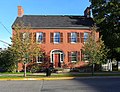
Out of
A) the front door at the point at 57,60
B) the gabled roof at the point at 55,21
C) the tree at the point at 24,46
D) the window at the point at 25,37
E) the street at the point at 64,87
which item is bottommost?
the street at the point at 64,87

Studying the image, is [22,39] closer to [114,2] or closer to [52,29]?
[52,29]

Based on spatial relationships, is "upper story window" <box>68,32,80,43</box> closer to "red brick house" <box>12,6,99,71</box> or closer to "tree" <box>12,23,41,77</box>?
"red brick house" <box>12,6,99,71</box>

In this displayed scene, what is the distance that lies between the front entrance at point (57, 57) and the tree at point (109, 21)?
6858mm

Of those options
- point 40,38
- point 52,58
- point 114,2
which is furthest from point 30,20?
point 114,2

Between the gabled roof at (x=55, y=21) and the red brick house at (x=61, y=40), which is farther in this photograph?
the gabled roof at (x=55, y=21)

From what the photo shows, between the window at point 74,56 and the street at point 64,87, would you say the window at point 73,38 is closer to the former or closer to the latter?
the window at point 74,56

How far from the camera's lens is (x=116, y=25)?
154 feet

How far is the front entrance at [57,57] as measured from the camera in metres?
45.2

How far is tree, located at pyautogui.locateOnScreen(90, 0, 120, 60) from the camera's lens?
149ft

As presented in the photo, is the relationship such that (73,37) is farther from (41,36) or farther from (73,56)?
(41,36)

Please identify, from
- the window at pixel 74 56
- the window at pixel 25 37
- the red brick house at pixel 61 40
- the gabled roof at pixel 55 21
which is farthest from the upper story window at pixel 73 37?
the window at pixel 25 37

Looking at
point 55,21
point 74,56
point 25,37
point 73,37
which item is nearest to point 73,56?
point 74,56

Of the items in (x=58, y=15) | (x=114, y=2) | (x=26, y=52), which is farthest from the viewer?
(x=58, y=15)

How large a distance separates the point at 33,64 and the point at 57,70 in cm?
345
